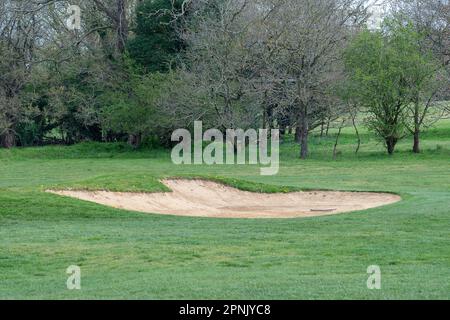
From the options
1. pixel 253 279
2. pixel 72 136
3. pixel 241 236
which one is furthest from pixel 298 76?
pixel 253 279

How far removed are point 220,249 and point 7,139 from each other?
135 feet

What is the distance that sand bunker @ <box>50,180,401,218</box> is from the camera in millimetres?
24109

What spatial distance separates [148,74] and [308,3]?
10.5 m

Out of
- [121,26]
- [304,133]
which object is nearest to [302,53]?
[304,133]

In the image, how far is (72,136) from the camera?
57.6 m

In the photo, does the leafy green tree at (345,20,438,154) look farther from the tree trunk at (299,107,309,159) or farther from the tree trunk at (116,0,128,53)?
the tree trunk at (116,0,128,53)

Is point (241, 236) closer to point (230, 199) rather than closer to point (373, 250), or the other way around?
point (373, 250)

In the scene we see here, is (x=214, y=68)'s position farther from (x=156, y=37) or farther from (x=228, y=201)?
(x=228, y=201)

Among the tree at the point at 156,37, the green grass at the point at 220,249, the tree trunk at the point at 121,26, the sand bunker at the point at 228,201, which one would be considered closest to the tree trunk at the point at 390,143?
the tree at the point at 156,37

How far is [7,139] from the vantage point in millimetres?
54250

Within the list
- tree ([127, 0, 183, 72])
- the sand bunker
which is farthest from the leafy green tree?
the sand bunker

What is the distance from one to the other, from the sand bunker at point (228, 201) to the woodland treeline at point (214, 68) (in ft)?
61.0

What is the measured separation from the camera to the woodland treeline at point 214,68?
45719 mm

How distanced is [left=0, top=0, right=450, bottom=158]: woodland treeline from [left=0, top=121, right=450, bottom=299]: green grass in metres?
16.3
